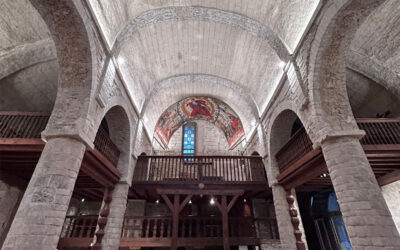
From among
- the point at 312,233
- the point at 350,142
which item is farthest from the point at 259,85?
the point at 312,233

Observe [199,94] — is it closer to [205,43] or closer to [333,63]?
[205,43]

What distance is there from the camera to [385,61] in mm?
5844

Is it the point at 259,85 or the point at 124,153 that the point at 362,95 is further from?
the point at 124,153

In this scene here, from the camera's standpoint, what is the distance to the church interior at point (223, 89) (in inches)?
147

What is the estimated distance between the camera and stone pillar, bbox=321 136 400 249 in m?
3.18

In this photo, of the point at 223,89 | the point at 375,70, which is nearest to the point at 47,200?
the point at 223,89

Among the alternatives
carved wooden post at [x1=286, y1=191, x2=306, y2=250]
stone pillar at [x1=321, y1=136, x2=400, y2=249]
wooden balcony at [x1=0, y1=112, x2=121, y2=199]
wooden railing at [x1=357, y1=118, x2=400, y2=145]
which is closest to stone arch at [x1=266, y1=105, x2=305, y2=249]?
carved wooden post at [x1=286, y1=191, x2=306, y2=250]

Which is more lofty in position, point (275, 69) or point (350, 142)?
point (275, 69)

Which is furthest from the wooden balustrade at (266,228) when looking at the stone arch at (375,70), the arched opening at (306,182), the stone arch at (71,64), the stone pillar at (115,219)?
the stone arch at (71,64)

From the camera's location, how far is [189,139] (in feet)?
45.3

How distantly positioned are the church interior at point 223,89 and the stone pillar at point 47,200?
0.02 m

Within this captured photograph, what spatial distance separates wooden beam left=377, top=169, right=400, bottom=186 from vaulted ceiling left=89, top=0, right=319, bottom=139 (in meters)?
4.39

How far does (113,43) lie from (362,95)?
8.41m

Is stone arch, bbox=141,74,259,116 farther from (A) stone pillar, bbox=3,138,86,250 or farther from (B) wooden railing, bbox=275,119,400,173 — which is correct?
(A) stone pillar, bbox=3,138,86,250
